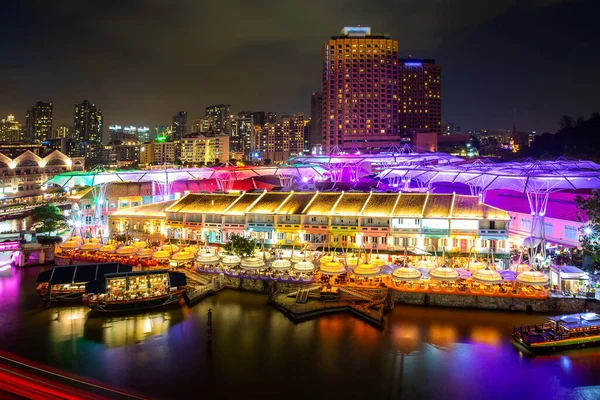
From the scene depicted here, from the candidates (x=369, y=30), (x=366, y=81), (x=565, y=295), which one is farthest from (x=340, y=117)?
(x=565, y=295)

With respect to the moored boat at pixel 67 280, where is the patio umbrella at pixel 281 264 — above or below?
above

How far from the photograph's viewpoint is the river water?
15953mm

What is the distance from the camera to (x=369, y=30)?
106 metres

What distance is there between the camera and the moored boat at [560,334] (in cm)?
1841

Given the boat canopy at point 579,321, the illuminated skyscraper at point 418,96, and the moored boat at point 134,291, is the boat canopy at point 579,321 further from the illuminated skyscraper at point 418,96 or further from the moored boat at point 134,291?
the illuminated skyscraper at point 418,96

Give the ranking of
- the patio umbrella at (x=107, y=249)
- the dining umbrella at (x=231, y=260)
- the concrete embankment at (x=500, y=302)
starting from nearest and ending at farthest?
the concrete embankment at (x=500, y=302), the dining umbrella at (x=231, y=260), the patio umbrella at (x=107, y=249)

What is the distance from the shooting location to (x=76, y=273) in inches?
985

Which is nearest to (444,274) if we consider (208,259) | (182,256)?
(208,259)

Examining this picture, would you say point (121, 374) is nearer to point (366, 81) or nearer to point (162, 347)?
point (162, 347)

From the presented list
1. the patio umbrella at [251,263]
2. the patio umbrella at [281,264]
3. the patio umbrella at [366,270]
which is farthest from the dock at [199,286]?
the patio umbrella at [366,270]

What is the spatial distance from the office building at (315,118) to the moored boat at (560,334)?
12429cm

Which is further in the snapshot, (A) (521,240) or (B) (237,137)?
(B) (237,137)

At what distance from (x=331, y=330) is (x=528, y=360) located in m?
8.27

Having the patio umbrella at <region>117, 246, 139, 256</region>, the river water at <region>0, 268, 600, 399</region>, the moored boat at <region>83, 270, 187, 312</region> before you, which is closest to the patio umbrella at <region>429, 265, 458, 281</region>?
the river water at <region>0, 268, 600, 399</region>
